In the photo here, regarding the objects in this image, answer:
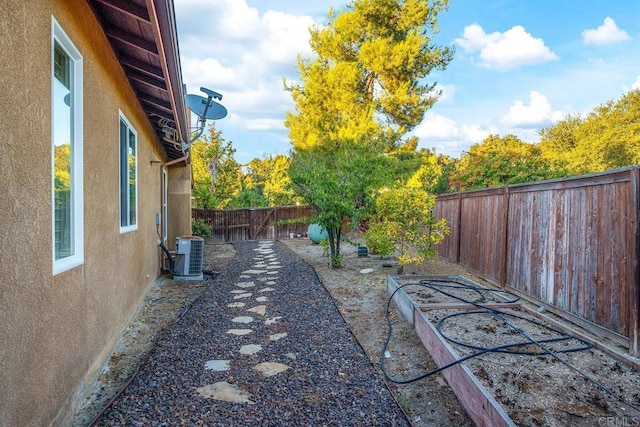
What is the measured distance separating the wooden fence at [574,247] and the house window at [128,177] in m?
5.05

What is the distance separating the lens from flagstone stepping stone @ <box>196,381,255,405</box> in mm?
2781

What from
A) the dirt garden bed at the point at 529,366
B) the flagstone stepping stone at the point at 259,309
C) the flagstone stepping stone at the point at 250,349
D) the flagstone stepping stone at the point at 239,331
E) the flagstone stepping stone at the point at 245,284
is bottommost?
the flagstone stepping stone at the point at 245,284

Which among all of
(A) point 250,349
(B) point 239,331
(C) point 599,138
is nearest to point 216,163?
(B) point 239,331

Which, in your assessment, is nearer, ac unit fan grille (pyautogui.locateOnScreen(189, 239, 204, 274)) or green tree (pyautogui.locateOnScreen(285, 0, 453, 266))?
ac unit fan grille (pyautogui.locateOnScreen(189, 239, 204, 274))

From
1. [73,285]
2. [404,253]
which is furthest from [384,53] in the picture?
[73,285]

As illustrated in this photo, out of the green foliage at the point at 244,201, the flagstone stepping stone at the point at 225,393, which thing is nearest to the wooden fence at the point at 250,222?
the green foliage at the point at 244,201

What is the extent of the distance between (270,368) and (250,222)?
12.9 metres

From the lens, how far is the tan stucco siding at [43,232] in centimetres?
172

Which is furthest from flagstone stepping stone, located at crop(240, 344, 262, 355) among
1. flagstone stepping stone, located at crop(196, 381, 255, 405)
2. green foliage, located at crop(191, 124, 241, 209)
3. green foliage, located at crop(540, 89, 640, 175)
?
green foliage, located at crop(191, 124, 241, 209)

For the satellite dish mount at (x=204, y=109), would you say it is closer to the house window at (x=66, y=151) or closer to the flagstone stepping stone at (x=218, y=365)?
the house window at (x=66, y=151)

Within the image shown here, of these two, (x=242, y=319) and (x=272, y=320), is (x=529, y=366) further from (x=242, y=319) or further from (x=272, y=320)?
(x=242, y=319)

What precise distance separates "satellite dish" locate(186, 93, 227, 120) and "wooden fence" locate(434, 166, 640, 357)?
480cm

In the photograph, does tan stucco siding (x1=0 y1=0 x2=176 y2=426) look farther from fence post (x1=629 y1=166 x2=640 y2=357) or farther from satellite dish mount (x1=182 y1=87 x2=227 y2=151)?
fence post (x1=629 y1=166 x2=640 y2=357)

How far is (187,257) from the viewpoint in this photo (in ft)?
24.0
